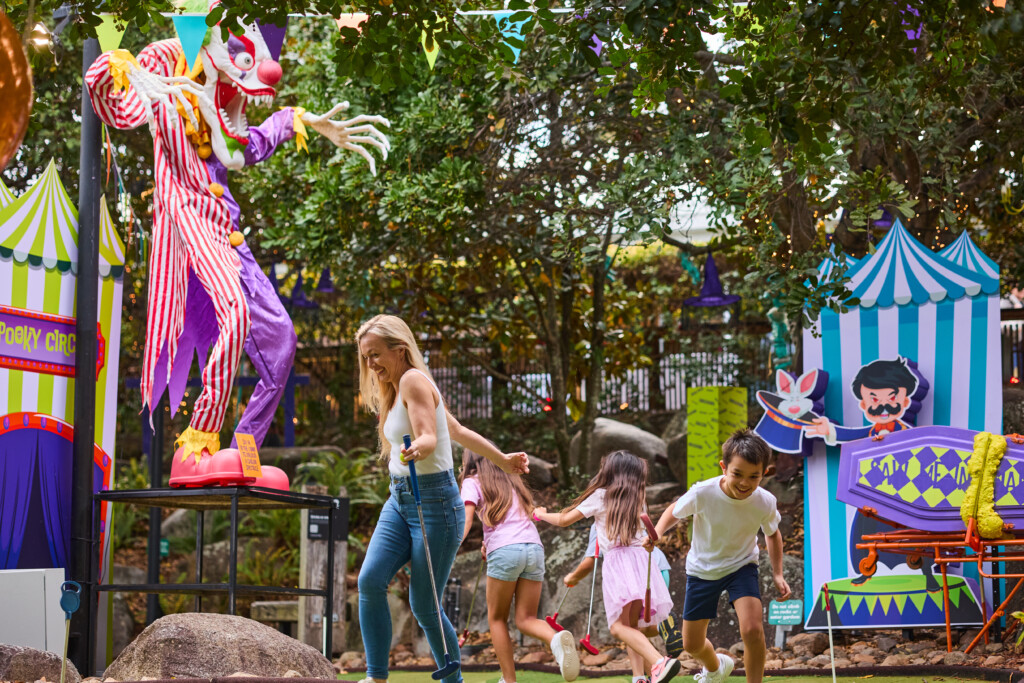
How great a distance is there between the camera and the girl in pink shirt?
20.9 ft

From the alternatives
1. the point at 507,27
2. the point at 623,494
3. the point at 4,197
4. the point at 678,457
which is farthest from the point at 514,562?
the point at 678,457

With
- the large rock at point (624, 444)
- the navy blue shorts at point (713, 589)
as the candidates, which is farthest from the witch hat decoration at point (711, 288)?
the navy blue shorts at point (713, 589)

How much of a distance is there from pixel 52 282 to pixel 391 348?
400 centimetres

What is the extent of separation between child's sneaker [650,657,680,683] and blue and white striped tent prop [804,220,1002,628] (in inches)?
134

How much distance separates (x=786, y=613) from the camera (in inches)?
332

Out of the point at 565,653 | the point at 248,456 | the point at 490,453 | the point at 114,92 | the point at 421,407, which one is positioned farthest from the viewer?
the point at 114,92

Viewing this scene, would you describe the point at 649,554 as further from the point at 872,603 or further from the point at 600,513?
the point at 872,603

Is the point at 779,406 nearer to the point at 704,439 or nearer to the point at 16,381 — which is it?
the point at 704,439

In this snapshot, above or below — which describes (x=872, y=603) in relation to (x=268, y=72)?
below

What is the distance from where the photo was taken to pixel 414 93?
10688 mm

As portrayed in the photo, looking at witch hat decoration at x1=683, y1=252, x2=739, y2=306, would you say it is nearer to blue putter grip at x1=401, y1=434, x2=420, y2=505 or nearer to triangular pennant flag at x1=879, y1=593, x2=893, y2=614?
triangular pennant flag at x1=879, y1=593, x2=893, y2=614

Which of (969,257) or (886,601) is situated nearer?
(886,601)

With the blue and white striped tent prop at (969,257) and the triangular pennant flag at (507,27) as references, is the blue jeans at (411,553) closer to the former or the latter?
the triangular pennant flag at (507,27)

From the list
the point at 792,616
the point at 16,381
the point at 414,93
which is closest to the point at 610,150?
the point at 414,93
